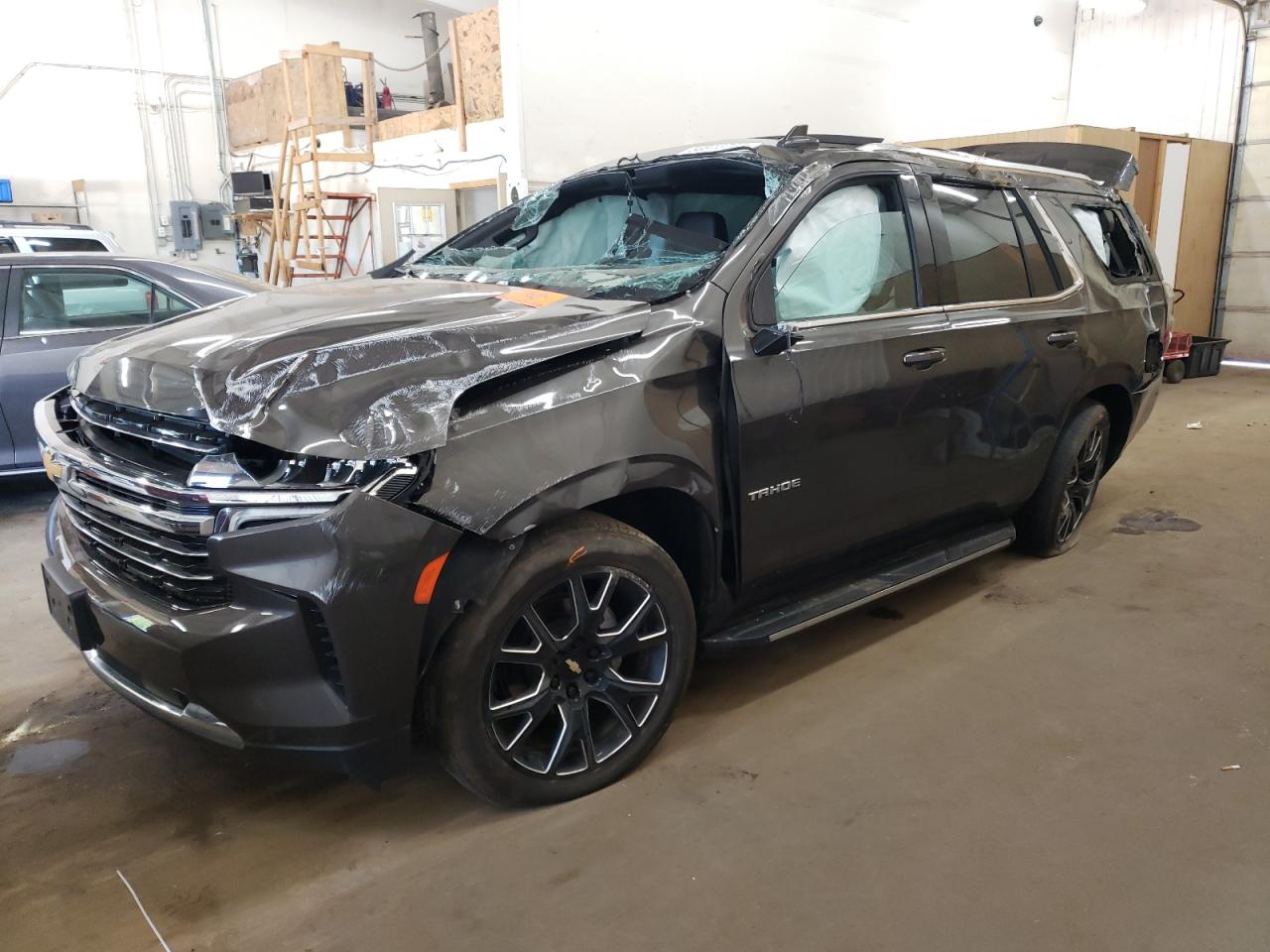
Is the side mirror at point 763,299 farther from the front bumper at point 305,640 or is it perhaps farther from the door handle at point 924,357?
the front bumper at point 305,640

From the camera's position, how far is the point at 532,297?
8.45ft

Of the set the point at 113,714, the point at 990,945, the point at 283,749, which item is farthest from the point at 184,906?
the point at 990,945

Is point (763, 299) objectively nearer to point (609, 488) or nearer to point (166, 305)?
point (609, 488)

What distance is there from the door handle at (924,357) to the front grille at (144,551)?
2073mm

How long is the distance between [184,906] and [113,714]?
107 centimetres

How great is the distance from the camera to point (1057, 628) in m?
3.51

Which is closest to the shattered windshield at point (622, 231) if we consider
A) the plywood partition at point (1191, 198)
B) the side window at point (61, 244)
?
the side window at point (61, 244)

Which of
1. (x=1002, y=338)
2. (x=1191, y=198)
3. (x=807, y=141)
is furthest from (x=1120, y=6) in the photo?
(x=807, y=141)

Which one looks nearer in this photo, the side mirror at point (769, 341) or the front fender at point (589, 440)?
the front fender at point (589, 440)

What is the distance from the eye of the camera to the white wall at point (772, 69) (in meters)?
7.86

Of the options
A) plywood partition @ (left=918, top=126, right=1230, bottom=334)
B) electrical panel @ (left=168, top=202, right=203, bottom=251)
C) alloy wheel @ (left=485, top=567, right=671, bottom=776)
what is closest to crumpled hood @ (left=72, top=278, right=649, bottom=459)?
alloy wheel @ (left=485, top=567, right=671, bottom=776)

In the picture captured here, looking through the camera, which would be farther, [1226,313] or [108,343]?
[1226,313]

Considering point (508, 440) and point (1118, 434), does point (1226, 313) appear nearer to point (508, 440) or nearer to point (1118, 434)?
point (1118, 434)

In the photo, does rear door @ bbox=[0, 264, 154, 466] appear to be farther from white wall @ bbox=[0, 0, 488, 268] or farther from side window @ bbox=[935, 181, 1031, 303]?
white wall @ bbox=[0, 0, 488, 268]
